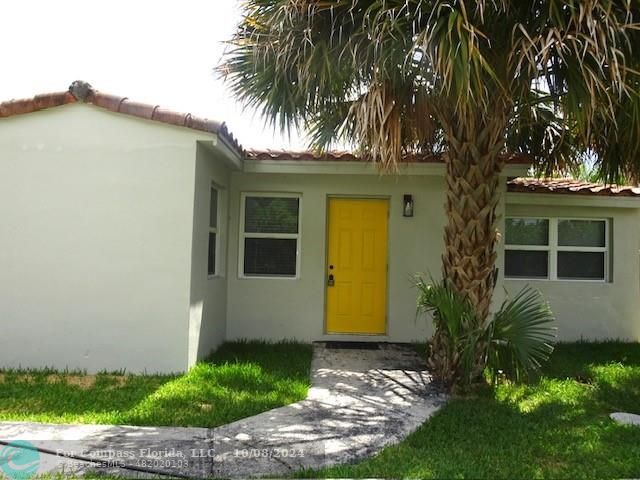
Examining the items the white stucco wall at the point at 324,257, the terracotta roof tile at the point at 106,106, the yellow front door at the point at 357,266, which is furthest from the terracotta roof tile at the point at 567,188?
the terracotta roof tile at the point at 106,106

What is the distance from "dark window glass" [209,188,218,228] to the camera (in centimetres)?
754

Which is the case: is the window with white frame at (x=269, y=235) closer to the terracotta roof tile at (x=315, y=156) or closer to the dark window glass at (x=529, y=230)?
the terracotta roof tile at (x=315, y=156)

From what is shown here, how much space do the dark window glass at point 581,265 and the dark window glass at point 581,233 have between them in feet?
0.64

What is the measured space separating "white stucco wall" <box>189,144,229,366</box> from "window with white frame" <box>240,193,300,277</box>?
1.41 ft

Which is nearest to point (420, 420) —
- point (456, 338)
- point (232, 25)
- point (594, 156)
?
point (456, 338)

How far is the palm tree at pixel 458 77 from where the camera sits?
14.4 feet

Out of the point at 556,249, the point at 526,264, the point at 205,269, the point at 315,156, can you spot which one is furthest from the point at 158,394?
the point at 556,249

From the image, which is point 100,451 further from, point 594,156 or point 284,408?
point 594,156

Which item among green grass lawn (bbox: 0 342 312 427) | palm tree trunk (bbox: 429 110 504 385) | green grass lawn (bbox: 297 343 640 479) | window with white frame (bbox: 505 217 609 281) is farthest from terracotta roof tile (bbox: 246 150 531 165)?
green grass lawn (bbox: 297 343 640 479)

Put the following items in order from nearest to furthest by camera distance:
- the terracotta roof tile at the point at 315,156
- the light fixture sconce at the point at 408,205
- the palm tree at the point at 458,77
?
the palm tree at the point at 458,77 → the terracotta roof tile at the point at 315,156 → the light fixture sconce at the point at 408,205

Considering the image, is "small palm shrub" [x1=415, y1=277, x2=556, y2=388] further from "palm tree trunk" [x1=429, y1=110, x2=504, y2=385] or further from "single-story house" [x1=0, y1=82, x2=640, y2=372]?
"single-story house" [x1=0, y1=82, x2=640, y2=372]

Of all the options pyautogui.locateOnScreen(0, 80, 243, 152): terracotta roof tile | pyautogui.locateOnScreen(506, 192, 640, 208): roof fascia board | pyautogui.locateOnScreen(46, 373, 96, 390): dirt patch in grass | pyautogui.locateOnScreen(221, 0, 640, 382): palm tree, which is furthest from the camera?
pyautogui.locateOnScreen(506, 192, 640, 208): roof fascia board

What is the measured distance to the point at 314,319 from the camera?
8359 millimetres

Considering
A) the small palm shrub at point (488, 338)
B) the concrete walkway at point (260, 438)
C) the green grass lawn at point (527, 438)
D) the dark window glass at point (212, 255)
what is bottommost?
the concrete walkway at point (260, 438)
